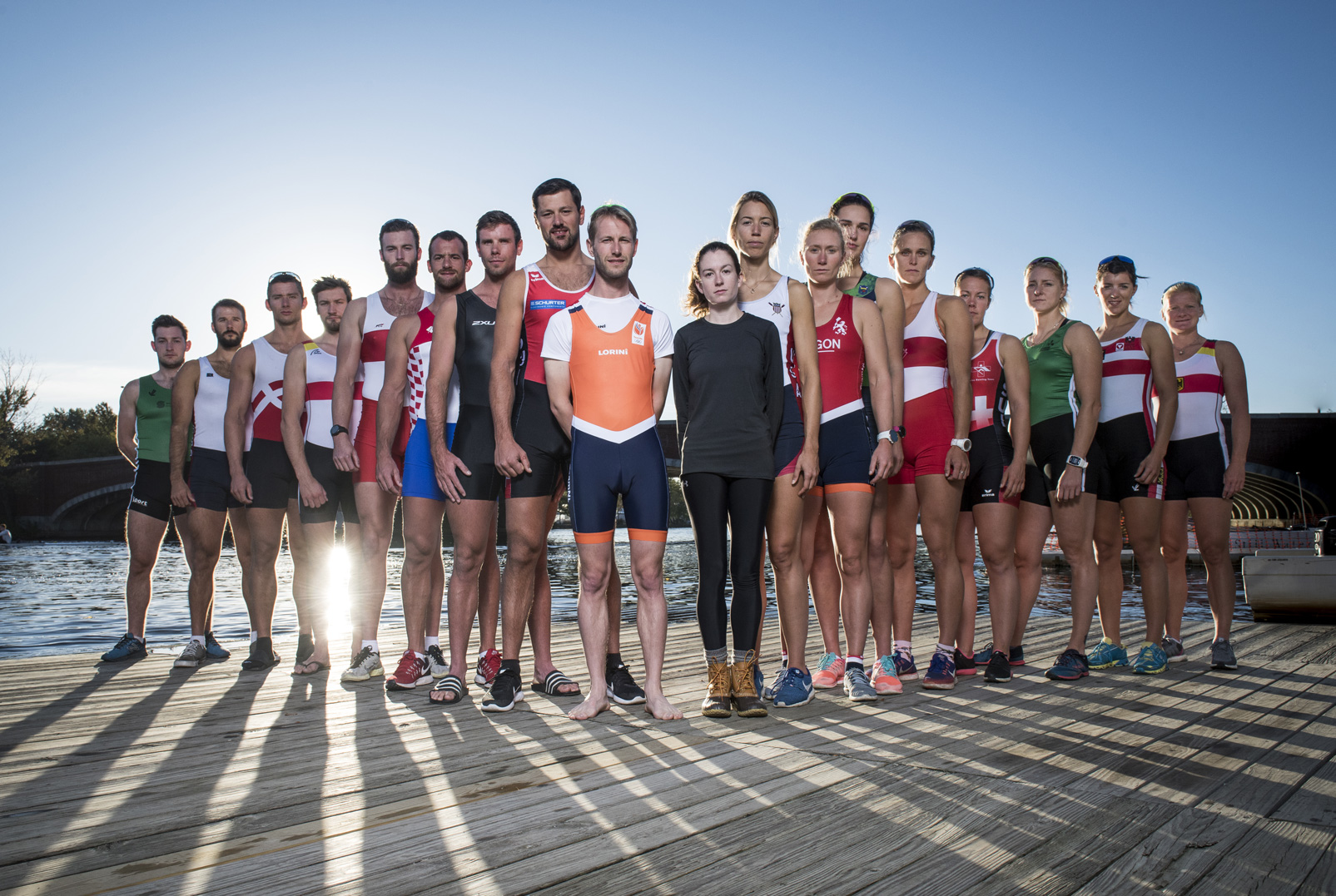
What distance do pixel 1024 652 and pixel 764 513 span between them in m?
3.00

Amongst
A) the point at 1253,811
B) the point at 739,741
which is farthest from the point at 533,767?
the point at 1253,811

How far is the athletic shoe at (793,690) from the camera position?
162 inches

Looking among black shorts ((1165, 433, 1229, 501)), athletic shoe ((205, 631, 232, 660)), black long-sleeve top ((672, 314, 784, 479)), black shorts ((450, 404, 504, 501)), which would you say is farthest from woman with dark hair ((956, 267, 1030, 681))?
athletic shoe ((205, 631, 232, 660))

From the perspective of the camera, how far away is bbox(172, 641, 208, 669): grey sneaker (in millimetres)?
5480

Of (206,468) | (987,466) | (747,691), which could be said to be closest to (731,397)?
(747,691)

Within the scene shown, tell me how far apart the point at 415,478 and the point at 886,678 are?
8.83 ft

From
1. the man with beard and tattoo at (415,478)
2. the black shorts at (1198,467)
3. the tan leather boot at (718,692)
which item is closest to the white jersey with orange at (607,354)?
the man with beard and tattoo at (415,478)

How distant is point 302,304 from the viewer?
239 inches

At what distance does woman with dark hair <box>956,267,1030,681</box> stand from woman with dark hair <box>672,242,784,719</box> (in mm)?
1483

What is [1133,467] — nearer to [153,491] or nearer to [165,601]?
[153,491]

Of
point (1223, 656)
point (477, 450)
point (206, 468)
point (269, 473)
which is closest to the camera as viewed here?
point (477, 450)

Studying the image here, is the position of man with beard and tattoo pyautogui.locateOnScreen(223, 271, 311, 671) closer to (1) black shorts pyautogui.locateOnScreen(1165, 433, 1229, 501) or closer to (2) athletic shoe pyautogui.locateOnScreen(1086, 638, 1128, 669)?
(2) athletic shoe pyautogui.locateOnScreen(1086, 638, 1128, 669)

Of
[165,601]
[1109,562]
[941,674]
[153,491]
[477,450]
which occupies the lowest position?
[165,601]

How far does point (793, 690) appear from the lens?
412cm
